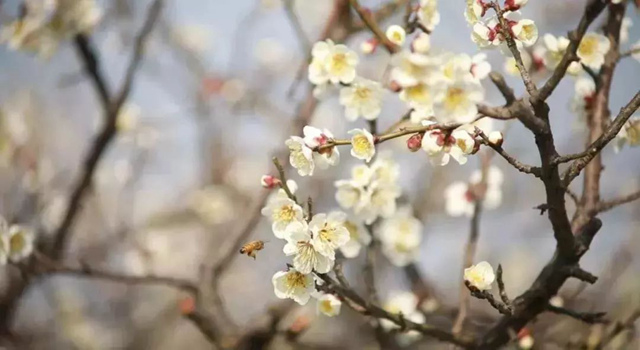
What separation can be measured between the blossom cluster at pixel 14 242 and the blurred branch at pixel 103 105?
0.61 meters

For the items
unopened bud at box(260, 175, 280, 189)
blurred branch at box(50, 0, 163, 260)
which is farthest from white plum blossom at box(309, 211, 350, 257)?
blurred branch at box(50, 0, 163, 260)

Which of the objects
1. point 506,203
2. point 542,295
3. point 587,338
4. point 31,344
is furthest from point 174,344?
point 542,295

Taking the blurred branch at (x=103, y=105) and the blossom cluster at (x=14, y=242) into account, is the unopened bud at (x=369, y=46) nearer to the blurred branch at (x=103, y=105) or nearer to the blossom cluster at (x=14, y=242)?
the blossom cluster at (x=14, y=242)

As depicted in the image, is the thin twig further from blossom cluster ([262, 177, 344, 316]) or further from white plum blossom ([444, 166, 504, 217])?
white plum blossom ([444, 166, 504, 217])

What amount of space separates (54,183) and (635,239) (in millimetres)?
2177

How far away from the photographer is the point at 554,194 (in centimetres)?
88

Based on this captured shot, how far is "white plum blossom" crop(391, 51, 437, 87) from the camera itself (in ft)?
2.79

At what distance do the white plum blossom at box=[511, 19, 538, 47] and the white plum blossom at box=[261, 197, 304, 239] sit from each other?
1.23ft

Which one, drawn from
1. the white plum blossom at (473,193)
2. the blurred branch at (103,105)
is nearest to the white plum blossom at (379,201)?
the white plum blossom at (473,193)

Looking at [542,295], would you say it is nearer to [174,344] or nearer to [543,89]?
[543,89]

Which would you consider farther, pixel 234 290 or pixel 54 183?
pixel 234 290

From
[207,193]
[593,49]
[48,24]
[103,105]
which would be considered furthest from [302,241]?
[207,193]

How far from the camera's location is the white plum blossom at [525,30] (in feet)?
2.87

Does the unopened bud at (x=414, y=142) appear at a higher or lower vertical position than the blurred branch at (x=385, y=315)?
higher
